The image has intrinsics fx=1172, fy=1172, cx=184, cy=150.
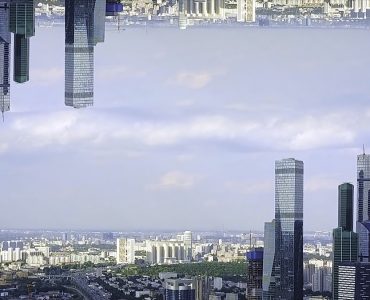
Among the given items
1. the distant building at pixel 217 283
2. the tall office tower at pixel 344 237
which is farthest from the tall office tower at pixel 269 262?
the distant building at pixel 217 283

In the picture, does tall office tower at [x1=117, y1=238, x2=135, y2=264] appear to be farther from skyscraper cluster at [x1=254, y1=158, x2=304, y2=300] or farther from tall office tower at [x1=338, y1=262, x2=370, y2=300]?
tall office tower at [x1=338, y1=262, x2=370, y2=300]

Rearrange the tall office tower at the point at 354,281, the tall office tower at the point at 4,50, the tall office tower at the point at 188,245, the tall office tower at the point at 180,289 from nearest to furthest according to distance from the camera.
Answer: the tall office tower at the point at 4,50 < the tall office tower at the point at 354,281 < the tall office tower at the point at 180,289 < the tall office tower at the point at 188,245

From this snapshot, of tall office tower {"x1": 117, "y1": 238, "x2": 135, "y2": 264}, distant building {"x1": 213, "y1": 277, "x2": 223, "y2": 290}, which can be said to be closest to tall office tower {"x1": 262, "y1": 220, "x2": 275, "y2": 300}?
distant building {"x1": 213, "y1": 277, "x2": 223, "y2": 290}

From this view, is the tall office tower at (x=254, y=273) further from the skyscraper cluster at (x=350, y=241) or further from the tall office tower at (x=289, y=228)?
the skyscraper cluster at (x=350, y=241)

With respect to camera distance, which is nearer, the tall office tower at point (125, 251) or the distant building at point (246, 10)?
the distant building at point (246, 10)

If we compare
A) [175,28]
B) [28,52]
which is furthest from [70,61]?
[175,28]

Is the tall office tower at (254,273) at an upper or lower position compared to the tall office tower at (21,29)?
lower

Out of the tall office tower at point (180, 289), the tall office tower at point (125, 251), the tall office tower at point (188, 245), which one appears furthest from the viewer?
the tall office tower at point (125, 251)
